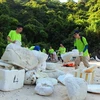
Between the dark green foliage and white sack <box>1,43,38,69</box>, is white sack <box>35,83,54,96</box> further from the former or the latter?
the dark green foliage

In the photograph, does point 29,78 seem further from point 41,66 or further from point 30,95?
point 41,66

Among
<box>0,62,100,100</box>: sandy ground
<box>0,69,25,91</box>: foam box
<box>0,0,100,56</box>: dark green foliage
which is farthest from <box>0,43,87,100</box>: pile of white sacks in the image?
<box>0,0,100,56</box>: dark green foliage

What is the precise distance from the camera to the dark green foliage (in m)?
23.5

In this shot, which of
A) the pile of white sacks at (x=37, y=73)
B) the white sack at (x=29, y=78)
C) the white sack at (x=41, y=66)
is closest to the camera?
the pile of white sacks at (x=37, y=73)

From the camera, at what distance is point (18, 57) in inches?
204

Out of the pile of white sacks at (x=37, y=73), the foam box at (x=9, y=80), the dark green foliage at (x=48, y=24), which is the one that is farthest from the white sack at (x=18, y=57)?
the dark green foliage at (x=48, y=24)

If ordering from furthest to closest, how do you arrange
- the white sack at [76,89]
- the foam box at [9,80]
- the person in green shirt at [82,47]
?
the person in green shirt at [82,47], the foam box at [9,80], the white sack at [76,89]

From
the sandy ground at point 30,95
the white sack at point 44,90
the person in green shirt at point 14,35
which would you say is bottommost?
the sandy ground at point 30,95

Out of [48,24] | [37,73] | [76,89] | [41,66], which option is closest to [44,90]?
[76,89]

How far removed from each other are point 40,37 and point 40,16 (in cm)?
469

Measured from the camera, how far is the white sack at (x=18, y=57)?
16.8 ft

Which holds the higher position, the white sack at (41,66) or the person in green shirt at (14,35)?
the person in green shirt at (14,35)

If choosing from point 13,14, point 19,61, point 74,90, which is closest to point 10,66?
point 19,61

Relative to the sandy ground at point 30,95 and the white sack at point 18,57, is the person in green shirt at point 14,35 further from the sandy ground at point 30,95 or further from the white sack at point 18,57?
the sandy ground at point 30,95
